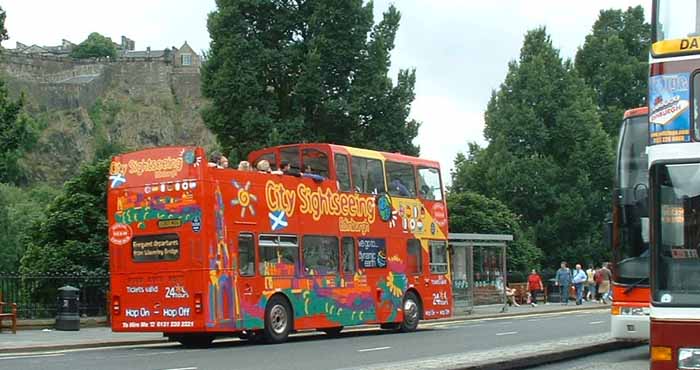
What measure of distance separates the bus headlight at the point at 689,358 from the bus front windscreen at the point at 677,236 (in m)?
0.45

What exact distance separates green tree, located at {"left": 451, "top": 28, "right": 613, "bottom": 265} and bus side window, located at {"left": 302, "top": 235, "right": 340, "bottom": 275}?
3760 cm

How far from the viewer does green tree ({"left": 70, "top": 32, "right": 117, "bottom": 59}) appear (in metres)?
194

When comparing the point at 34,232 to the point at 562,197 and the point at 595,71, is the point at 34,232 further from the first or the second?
the point at 595,71

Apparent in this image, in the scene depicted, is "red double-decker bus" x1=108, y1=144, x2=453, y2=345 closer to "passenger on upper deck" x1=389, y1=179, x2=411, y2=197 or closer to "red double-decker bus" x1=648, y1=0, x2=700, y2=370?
"passenger on upper deck" x1=389, y1=179, x2=411, y2=197

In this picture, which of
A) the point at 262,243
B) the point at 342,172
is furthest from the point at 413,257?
the point at 262,243

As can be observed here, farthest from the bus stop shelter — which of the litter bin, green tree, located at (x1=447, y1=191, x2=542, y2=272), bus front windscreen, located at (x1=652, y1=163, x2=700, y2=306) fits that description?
bus front windscreen, located at (x1=652, y1=163, x2=700, y2=306)

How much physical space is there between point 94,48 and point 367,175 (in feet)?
574

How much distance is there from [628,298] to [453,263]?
19414mm

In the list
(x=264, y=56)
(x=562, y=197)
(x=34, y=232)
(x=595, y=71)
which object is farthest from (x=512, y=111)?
(x=34, y=232)

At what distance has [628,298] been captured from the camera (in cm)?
1744

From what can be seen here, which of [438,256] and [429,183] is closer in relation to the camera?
[429,183]

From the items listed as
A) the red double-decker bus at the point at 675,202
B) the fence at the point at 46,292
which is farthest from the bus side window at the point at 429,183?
the red double-decker bus at the point at 675,202

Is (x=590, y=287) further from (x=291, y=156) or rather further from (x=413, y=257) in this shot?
(x=291, y=156)

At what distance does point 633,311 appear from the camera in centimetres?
1738
